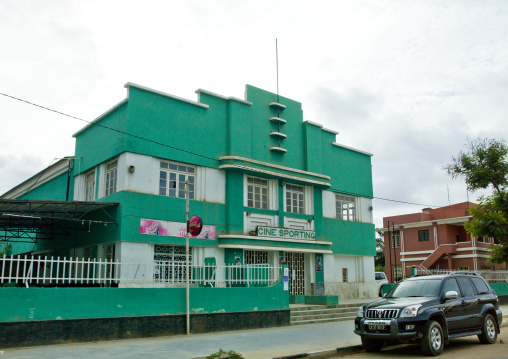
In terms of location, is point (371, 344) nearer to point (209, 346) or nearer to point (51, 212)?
point (209, 346)

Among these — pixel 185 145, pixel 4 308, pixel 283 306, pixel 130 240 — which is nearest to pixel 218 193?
Result: pixel 185 145

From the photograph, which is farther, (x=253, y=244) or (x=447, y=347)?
(x=253, y=244)

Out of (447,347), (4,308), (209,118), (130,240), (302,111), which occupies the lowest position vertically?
(447,347)

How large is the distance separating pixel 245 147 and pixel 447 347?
1229cm

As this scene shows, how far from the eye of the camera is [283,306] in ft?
53.7

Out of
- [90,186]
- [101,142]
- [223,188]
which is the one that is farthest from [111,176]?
[223,188]

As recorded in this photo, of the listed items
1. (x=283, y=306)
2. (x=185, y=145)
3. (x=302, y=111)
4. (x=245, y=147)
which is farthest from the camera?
(x=302, y=111)

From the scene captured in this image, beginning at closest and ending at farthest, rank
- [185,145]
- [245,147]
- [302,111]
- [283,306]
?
[283,306] → [185,145] → [245,147] → [302,111]

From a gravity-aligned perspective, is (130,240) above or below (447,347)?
above

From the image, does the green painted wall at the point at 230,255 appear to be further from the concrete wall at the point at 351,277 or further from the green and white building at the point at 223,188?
the concrete wall at the point at 351,277

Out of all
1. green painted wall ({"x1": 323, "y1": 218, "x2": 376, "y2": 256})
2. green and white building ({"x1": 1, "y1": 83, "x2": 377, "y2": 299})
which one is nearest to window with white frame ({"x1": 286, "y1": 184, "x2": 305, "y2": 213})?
green and white building ({"x1": 1, "y1": 83, "x2": 377, "y2": 299})

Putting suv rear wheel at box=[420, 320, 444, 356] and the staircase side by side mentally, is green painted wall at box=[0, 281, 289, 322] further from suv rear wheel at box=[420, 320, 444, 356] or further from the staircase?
suv rear wheel at box=[420, 320, 444, 356]

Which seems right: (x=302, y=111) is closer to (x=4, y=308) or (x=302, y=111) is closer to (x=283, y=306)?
(x=283, y=306)

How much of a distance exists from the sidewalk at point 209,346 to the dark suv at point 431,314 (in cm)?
147
